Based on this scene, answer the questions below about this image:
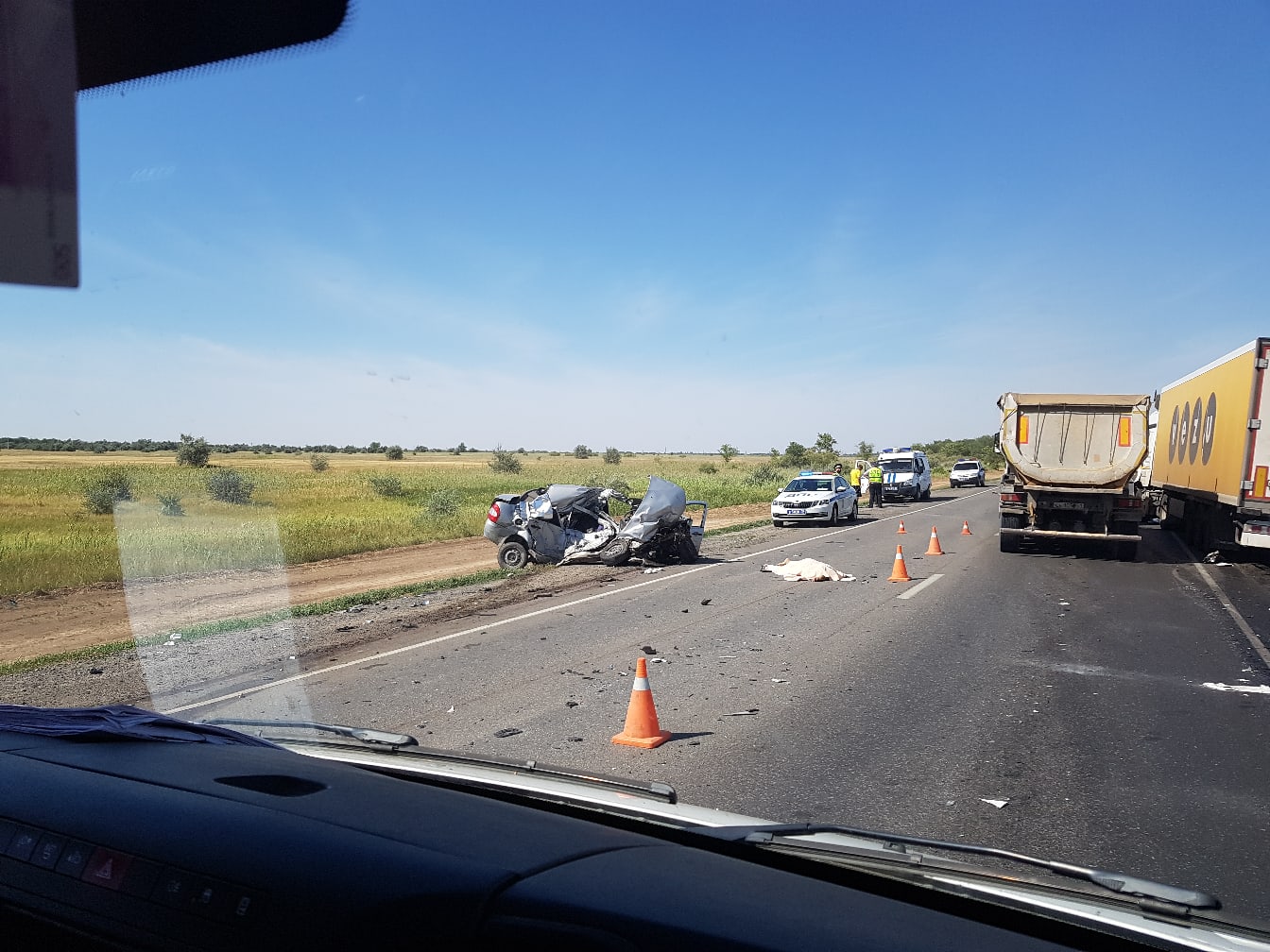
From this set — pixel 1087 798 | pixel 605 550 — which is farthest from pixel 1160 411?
pixel 1087 798

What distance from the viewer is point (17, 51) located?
2.50 meters

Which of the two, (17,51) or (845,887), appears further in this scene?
(17,51)

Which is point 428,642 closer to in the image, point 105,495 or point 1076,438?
point 1076,438

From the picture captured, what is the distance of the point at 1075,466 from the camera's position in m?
18.6

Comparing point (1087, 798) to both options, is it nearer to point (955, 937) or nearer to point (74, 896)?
point (955, 937)

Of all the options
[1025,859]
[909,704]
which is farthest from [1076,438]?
[1025,859]

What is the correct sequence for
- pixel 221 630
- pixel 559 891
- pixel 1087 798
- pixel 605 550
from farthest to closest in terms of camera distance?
pixel 605 550
pixel 221 630
pixel 1087 798
pixel 559 891

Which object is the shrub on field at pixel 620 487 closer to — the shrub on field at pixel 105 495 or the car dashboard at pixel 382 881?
the shrub on field at pixel 105 495

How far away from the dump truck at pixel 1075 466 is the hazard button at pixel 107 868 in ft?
61.7

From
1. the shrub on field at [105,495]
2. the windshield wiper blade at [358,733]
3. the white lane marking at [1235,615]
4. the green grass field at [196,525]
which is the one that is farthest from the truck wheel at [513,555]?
the shrub on field at [105,495]

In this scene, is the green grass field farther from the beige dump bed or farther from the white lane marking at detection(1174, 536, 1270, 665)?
the white lane marking at detection(1174, 536, 1270, 665)

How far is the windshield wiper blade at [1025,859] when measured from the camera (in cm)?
212

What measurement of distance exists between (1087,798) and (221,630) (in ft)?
31.6

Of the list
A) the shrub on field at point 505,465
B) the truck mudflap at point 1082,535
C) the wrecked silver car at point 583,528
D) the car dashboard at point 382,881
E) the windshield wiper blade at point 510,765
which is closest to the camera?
the car dashboard at point 382,881
